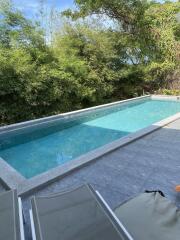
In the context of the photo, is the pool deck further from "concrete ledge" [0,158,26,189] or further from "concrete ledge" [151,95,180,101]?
"concrete ledge" [151,95,180,101]

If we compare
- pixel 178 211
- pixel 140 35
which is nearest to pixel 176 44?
pixel 140 35

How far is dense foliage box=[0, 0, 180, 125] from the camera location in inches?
307

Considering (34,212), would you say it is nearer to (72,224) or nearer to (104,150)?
(72,224)

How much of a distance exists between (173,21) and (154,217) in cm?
1286

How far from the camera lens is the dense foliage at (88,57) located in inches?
307

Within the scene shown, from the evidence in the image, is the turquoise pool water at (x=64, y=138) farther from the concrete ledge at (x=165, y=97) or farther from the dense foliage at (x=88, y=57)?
the concrete ledge at (x=165, y=97)

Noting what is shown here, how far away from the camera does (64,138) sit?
22.9 feet

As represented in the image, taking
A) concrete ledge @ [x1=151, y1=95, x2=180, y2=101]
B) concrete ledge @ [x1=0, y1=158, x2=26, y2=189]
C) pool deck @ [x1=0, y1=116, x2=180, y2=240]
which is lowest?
pool deck @ [x1=0, y1=116, x2=180, y2=240]

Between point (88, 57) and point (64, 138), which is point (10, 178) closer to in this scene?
point (64, 138)

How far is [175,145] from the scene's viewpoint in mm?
4902

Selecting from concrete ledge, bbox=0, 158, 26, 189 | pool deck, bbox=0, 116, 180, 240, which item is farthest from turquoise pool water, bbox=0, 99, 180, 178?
pool deck, bbox=0, 116, 180, 240

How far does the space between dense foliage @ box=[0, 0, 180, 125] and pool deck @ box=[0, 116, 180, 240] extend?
447cm

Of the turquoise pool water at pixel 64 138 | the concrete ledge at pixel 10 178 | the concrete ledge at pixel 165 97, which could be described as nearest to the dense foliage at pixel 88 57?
the concrete ledge at pixel 165 97

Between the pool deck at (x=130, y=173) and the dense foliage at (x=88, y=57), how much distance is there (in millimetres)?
4469
